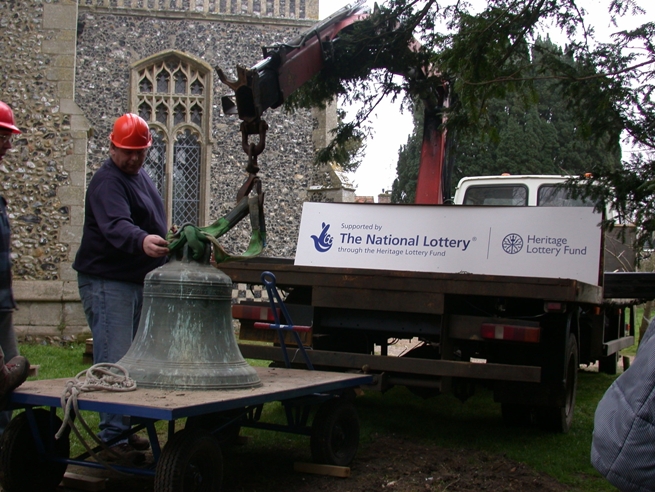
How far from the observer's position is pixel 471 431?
6047mm

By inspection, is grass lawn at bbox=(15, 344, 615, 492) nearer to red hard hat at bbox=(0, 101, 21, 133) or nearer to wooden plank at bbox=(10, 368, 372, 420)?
wooden plank at bbox=(10, 368, 372, 420)

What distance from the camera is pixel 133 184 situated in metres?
4.63

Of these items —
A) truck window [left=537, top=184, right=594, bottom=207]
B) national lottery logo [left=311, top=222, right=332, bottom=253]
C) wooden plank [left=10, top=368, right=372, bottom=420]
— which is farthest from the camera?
truck window [left=537, top=184, right=594, bottom=207]

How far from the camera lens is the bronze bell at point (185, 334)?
154 inches

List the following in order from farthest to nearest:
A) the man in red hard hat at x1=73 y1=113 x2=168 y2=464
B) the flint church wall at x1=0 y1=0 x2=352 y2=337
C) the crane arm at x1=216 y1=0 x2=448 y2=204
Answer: the flint church wall at x1=0 y1=0 x2=352 y2=337
the crane arm at x1=216 y1=0 x2=448 y2=204
the man in red hard hat at x1=73 y1=113 x2=168 y2=464

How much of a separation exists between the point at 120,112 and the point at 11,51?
19.1 feet

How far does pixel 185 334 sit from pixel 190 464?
743 millimetres

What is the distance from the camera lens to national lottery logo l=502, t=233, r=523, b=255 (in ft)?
19.4

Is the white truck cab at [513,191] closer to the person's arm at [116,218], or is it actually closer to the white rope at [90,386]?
the person's arm at [116,218]

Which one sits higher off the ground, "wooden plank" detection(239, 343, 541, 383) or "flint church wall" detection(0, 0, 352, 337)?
"flint church wall" detection(0, 0, 352, 337)

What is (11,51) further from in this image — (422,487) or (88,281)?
(422,487)

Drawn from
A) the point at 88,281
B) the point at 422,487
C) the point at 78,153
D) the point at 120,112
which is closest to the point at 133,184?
the point at 88,281

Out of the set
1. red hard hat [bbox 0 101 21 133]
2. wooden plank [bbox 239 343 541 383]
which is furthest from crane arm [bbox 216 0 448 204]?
red hard hat [bbox 0 101 21 133]

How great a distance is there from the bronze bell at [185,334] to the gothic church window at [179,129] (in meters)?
14.5
